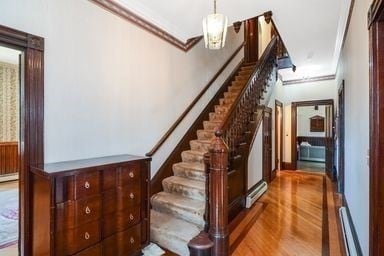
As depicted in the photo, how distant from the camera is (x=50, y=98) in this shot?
2.19 m

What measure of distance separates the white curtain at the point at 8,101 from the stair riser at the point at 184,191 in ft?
15.8

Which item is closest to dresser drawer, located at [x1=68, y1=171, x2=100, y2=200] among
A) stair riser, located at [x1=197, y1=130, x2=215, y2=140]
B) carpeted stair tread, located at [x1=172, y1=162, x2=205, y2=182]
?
carpeted stair tread, located at [x1=172, y1=162, x2=205, y2=182]

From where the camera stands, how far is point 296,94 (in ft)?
24.4

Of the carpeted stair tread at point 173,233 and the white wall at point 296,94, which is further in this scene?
the white wall at point 296,94

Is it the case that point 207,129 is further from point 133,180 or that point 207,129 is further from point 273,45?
point 273,45

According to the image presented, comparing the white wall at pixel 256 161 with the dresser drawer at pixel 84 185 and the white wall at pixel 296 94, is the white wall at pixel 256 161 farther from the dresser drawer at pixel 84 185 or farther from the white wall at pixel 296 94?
the dresser drawer at pixel 84 185

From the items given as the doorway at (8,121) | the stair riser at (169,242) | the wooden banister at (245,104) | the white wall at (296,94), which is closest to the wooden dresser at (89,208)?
the stair riser at (169,242)

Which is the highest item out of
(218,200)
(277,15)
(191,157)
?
(277,15)

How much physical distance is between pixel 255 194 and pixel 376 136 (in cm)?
299

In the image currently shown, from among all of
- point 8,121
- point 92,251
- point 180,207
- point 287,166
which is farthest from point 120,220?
point 287,166

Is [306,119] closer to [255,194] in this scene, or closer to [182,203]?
[255,194]

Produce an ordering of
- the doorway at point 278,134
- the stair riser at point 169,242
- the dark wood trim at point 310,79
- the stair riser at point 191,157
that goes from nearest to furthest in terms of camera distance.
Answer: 1. the stair riser at point 169,242
2. the stair riser at point 191,157
3. the dark wood trim at point 310,79
4. the doorway at point 278,134

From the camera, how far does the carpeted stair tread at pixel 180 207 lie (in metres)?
2.86

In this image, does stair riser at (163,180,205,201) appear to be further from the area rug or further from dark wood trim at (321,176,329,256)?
the area rug
